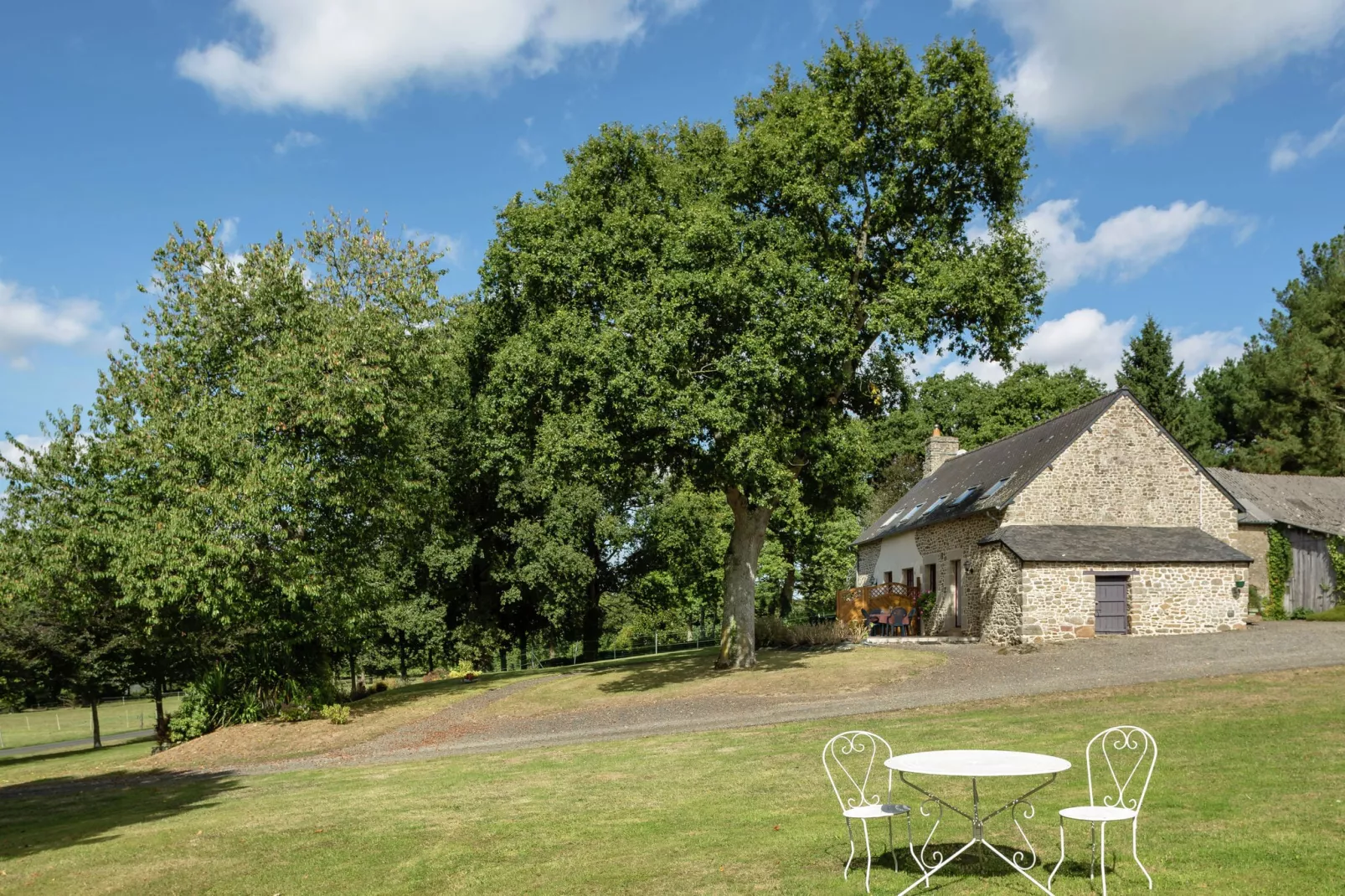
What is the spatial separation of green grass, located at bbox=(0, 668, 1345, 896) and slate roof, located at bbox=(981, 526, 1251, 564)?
9.50 meters

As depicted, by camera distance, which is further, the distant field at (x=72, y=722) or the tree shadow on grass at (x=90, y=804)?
the distant field at (x=72, y=722)

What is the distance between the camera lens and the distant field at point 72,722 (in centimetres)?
3553

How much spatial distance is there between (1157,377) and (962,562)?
30264mm

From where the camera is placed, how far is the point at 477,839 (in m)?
9.06

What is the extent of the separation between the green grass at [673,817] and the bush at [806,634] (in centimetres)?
1304

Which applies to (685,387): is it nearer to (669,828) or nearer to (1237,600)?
(669,828)

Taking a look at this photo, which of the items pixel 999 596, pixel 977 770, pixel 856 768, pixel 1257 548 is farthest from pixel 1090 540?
pixel 977 770

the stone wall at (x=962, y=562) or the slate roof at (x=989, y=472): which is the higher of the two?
the slate roof at (x=989, y=472)

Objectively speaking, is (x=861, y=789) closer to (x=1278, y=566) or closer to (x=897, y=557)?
(x=897, y=557)

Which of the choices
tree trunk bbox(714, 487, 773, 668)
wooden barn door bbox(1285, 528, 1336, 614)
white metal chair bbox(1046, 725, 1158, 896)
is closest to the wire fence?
tree trunk bbox(714, 487, 773, 668)

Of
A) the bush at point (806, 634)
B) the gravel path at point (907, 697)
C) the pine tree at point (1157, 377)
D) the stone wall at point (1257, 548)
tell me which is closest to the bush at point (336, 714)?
the gravel path at point (907, 697)

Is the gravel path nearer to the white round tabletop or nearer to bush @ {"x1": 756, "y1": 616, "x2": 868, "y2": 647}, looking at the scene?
bush @ {"x1": 756, "y1": 616, "x2": 868, "y2": 647}

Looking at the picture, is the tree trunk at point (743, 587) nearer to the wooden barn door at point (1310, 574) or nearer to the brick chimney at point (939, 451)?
the brick chimney at point (939, 451)

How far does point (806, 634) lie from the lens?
2953 cm
